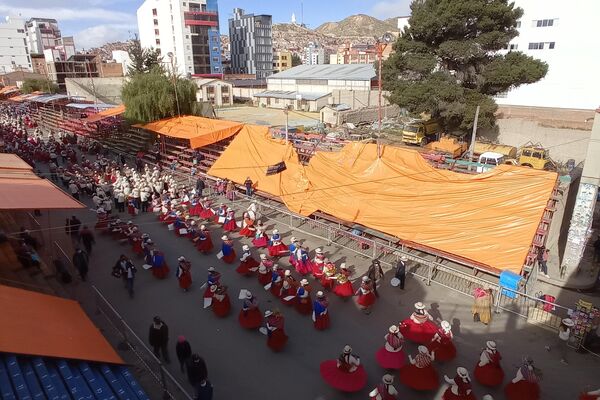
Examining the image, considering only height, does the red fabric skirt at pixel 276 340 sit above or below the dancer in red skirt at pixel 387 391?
below

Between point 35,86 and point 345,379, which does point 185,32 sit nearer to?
point 35,86

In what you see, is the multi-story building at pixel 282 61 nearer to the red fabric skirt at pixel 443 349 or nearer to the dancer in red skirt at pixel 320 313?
the dancer in red skirt at pixel 320 313

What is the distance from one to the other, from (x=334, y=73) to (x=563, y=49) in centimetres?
2980

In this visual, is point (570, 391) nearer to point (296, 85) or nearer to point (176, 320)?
point (176, 320)

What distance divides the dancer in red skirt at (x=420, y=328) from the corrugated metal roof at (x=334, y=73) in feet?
149

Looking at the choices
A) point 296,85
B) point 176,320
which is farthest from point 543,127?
point 296,85

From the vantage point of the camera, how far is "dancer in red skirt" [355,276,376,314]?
1045 cm

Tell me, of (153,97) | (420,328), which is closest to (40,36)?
(153,97)

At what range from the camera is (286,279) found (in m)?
10.9

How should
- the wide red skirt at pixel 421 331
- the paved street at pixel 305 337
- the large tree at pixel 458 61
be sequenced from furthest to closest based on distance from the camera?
the large tree at pixel 458 61
the wide red skirt at pixel 421 331
the paved street at pixel 305 337

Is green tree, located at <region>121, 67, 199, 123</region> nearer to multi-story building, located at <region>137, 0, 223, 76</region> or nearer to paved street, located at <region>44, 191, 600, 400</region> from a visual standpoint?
paved street, located at <region>44, 191, 600, 400</region>

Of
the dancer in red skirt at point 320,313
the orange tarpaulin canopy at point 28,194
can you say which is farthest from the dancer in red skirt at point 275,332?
the orange tarpaulin canopy at point 28,194

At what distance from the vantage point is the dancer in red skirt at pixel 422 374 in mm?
7824

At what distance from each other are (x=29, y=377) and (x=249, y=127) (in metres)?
15.1
